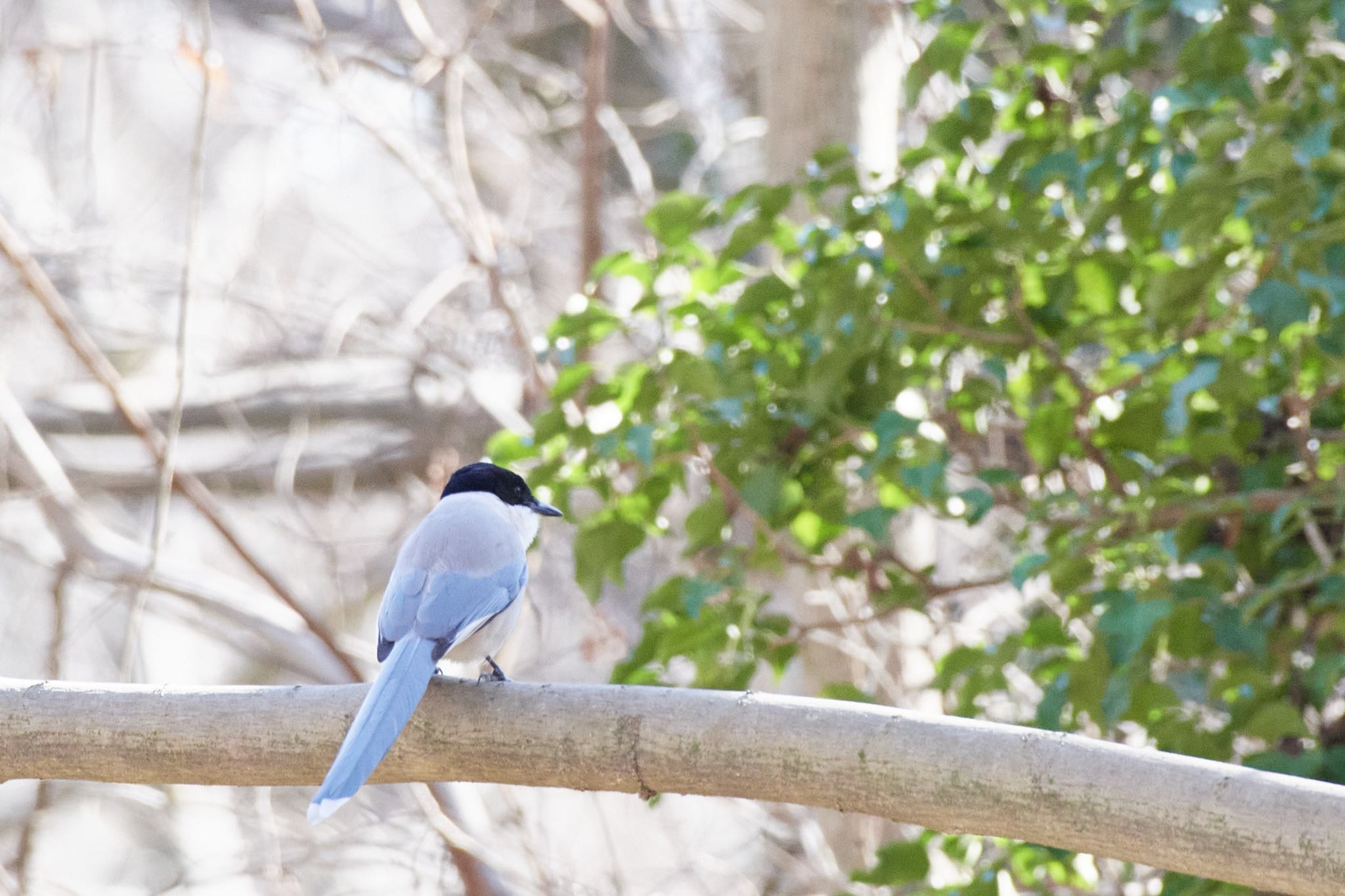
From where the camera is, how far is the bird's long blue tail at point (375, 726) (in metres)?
1.88

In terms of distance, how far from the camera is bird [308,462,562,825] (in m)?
1.98

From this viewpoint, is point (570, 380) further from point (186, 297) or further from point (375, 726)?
point (186, 297)

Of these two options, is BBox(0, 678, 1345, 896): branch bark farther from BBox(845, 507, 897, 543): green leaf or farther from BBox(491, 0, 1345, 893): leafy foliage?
BBox(845, 507, 897, 543): green leaf

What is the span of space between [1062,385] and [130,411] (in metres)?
2.90

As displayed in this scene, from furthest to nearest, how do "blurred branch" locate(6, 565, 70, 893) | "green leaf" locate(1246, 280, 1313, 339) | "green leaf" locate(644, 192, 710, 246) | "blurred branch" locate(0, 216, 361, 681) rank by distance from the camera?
"blurred branch" locate(6, 565, 70, 893), "blurred branch" locate(0, 216, 361, 681), "green leaf" locate(644, 192, 710, 246), "green leaf" locate(1246, 280, 1313, 339)

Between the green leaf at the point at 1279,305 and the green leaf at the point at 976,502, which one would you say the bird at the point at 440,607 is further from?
the green leaf at the point at 1279,305

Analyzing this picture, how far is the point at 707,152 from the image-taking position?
6137 millimetres

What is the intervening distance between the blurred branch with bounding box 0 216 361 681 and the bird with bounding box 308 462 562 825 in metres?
1.84

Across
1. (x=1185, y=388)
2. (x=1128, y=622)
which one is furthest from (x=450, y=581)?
(x=1185, y=388)

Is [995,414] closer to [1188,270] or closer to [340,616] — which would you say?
[1188,270]

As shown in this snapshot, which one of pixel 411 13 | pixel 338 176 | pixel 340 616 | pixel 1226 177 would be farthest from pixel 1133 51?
pixel 338 176

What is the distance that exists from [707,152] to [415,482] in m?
2.25

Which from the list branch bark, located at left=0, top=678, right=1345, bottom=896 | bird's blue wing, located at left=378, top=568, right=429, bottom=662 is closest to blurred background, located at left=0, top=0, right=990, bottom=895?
bird's blue wing, located at left=378, top=568, right=429, bottom=662

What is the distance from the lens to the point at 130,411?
4.46m
